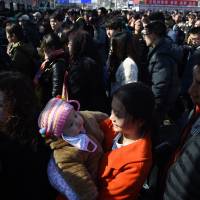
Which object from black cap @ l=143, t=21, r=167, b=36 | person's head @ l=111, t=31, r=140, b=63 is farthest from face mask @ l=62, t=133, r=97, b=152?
black cap @ l=143, t=21, r=167, b=36

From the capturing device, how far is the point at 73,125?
1.90 metres

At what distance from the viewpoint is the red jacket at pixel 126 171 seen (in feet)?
5.86

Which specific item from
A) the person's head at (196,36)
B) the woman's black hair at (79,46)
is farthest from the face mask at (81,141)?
the person's head at (196,36)

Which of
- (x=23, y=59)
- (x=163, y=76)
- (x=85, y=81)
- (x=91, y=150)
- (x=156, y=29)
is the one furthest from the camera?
(x=23, y=59)

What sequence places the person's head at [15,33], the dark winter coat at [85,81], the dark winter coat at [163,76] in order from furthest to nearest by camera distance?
the person's head at [15,33], the dark winter coat at [163,76], the dark winter coat at [85,81]

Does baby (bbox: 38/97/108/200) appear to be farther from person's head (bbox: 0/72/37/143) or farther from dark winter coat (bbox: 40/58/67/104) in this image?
dark winter coat (bbox: 40/58/67/104)

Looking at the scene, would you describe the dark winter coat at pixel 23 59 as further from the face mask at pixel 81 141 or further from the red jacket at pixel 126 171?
the red jacket at pixel 126 171

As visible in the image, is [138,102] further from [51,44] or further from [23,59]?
[23,59]

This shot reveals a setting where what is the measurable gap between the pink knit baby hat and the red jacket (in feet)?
1.09

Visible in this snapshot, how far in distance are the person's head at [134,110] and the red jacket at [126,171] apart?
82 millimetres

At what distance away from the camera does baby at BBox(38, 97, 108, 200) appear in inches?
69.7

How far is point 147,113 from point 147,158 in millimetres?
264

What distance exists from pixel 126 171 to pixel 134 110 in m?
0.34

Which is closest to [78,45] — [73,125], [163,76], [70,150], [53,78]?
[53,78]
